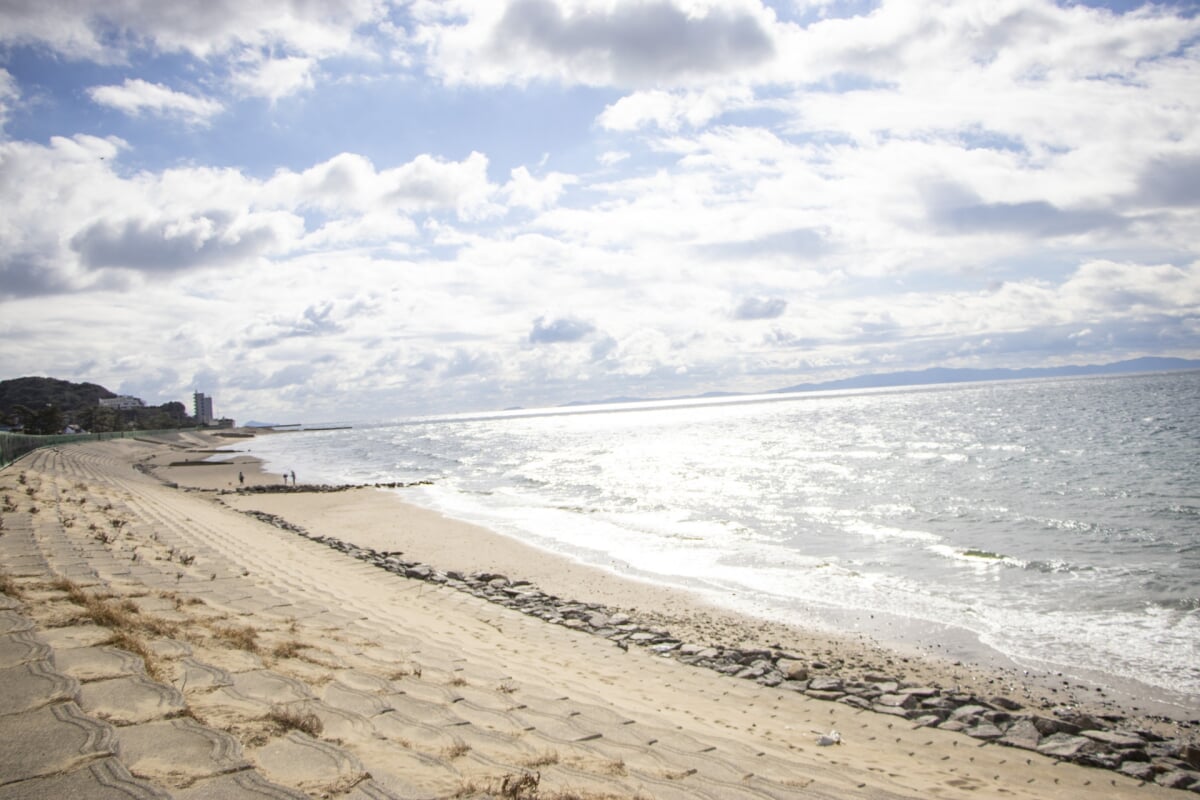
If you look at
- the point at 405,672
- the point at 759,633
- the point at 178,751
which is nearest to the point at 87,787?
the point at 178,751

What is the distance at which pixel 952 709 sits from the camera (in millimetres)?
8992

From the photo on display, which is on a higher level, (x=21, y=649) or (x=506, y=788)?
(x=21, y=649)

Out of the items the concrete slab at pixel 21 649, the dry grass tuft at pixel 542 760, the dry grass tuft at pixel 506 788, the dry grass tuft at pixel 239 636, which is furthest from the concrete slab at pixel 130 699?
the dry grass tuft at pixel 542 760

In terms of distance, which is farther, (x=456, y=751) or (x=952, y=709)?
(x=952, y=709)

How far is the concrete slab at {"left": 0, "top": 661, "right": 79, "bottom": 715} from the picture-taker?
4.60 meters

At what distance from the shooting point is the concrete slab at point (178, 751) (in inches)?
158

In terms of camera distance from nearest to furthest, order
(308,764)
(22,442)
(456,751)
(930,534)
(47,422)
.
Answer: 1. (308,764)
2. (456,751)
3. (930,534)
4. (22,442)
5. (47,422)

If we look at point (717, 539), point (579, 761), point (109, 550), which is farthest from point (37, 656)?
point (717, 539)

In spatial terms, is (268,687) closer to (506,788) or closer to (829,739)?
(506,788)

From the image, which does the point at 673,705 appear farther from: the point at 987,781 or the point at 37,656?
the point at 37,656

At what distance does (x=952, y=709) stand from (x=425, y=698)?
23.1 ft

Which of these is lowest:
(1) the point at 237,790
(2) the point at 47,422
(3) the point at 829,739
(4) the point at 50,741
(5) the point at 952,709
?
(5) the point at 952,709

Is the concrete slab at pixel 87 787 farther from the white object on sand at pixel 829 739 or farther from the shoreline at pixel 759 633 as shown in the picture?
the shoreline at pixel 759 633

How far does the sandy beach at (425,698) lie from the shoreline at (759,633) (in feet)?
0.35
